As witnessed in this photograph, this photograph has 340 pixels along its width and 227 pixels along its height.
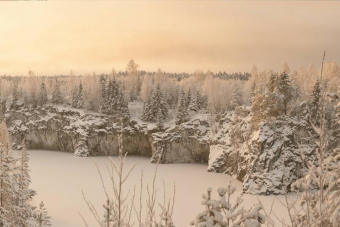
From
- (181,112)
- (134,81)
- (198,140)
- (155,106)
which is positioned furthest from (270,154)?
(134,81)

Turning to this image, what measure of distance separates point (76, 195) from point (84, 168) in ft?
38.8

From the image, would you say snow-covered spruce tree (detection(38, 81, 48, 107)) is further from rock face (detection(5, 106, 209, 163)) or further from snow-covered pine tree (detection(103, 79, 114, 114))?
snow-covered pine tree (detection(103, 79, 114, 114))

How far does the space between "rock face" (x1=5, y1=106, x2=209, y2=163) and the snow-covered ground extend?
2.58 m

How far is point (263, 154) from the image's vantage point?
100ft

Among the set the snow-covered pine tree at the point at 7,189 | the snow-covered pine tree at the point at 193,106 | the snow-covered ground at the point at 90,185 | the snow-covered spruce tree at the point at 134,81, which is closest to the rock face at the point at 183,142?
the snow-covered ground at the point at 90,185

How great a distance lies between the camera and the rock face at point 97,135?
45000 millimetres

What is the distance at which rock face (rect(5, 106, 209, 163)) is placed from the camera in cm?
4500

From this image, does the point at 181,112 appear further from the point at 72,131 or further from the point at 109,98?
the point at 72,131

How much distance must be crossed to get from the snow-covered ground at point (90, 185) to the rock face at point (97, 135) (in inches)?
102

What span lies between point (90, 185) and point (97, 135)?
64.1ft

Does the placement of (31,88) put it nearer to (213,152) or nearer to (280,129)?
(213,152)

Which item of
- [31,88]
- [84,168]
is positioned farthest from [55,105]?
[84,168]

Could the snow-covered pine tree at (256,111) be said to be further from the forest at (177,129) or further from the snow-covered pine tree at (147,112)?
the snow-covered pine tree at (147,112)

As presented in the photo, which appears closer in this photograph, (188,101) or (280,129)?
(280,129)
